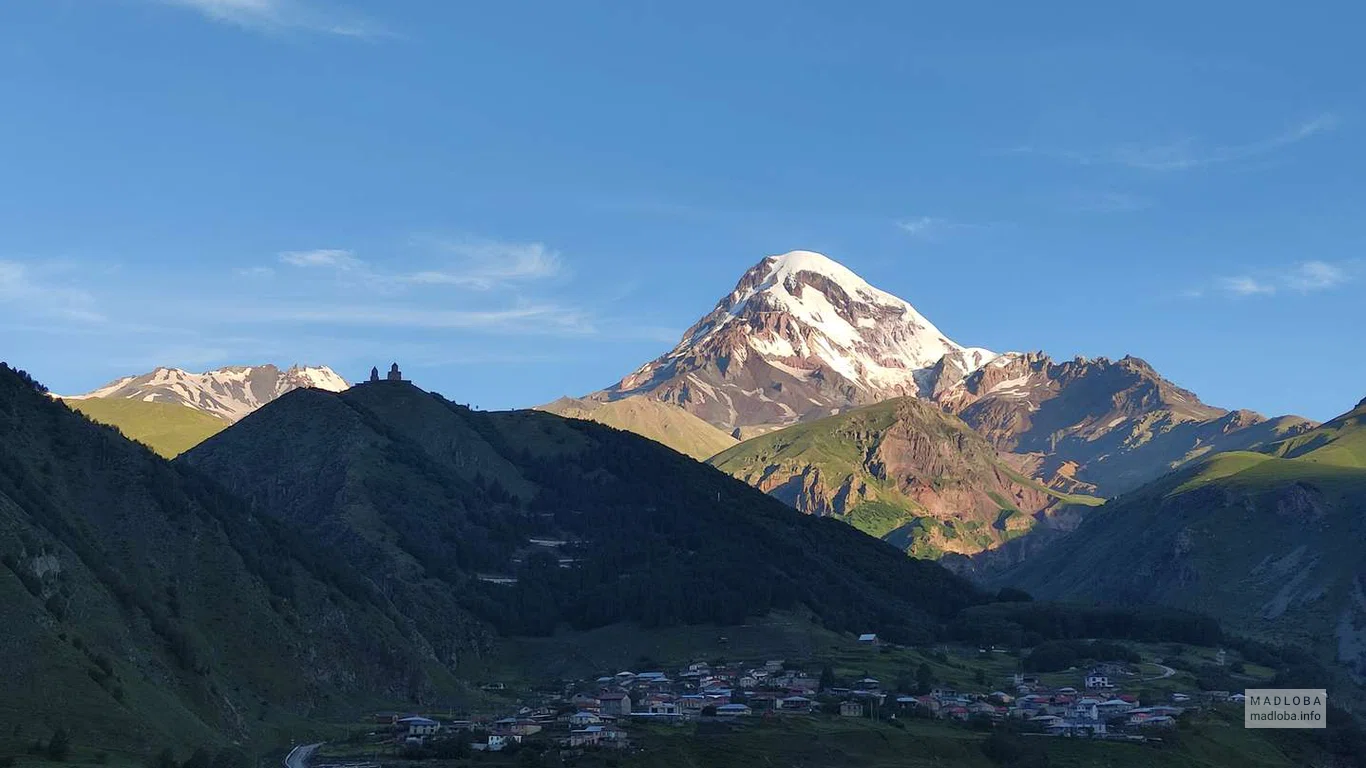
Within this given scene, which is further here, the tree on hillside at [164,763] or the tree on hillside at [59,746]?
the tree on hillside at [164,763]

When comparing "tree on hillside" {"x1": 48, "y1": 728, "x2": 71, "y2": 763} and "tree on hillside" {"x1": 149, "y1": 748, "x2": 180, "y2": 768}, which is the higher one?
"tree on hillside" {"x1": 48, "y1": 728, "x2": 71, "y2": 763}

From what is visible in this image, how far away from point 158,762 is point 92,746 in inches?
294

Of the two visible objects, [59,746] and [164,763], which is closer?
[59,746]

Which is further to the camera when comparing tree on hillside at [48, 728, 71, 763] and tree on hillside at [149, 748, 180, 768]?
tree on hillside at [149, 748, 180, 768]

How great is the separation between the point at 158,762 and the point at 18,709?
17.3 metres

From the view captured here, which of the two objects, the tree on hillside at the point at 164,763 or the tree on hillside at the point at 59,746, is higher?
the tree on hillside at the point at 59,746

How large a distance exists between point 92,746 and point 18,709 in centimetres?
1014

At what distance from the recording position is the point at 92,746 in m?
197

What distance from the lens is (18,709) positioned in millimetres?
199000

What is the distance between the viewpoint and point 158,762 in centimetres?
19825

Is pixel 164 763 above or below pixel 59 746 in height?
below
